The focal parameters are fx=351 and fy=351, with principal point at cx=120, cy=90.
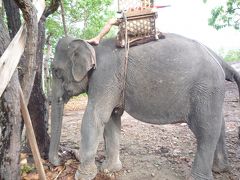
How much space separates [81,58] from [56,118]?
75 cm

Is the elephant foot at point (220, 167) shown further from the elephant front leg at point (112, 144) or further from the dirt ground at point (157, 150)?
the elephant front leg at point (112, 144)

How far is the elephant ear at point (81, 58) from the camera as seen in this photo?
344cm

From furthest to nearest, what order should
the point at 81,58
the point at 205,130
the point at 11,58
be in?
1. the point at 81,58
2. the point at 205,130
3. the point at 11,58

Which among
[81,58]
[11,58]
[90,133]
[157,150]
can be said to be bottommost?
[157,150]

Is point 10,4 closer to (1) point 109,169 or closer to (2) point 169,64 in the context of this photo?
(2) point 169,64

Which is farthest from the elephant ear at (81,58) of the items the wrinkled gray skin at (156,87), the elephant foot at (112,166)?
the elephant foot at (112,166)

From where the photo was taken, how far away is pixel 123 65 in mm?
3438

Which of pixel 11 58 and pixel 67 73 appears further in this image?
pixel 67 73

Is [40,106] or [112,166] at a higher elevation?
[40,106]

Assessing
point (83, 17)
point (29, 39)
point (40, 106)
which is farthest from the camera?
point (83, 17)

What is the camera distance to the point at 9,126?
2812mm

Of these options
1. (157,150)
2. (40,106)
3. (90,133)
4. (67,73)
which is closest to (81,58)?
(67,73)

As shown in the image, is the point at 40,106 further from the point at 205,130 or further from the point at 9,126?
the point at 205,130

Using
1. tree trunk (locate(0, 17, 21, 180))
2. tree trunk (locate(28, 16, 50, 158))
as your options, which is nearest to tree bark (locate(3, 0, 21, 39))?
tree trunk (locate(28, 16, 50, 158))
